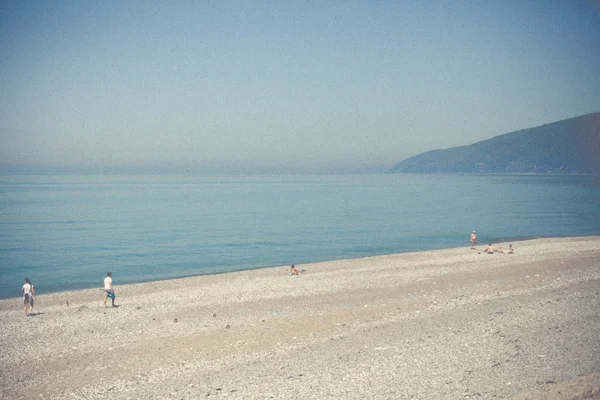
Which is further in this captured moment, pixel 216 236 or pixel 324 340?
pixel 216 236

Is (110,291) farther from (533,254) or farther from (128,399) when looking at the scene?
(533,254)

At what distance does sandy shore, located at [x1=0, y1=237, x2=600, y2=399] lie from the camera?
35.0 feet

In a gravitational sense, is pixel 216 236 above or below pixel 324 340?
above

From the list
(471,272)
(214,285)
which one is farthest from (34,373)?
(471,272)

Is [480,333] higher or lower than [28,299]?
lower

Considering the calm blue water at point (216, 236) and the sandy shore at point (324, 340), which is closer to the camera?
the sandy shore at point (324, 340)

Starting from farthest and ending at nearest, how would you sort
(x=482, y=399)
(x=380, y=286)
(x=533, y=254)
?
(x=533, y=254) → (x=380, y=286) → (x=482, y=399)

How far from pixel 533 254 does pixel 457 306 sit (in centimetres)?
1676

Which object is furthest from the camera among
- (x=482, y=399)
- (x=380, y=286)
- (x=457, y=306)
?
(x=380, y=286)

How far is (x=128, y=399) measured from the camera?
1062cm

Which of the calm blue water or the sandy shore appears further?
the calm blue water

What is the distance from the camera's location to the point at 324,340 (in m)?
14.2

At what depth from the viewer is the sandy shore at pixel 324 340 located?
35.0ft

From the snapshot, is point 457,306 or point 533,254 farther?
point 533,254
